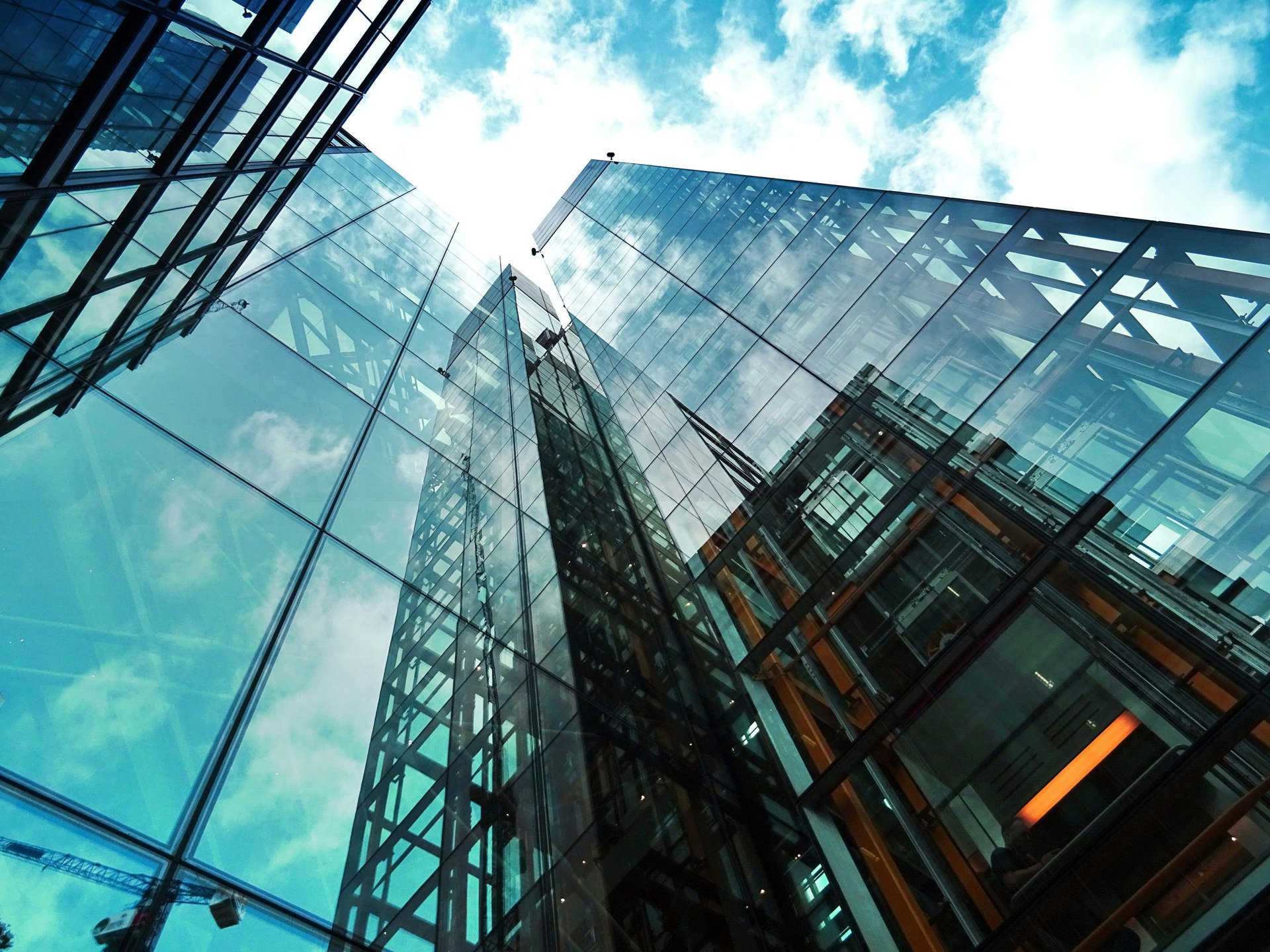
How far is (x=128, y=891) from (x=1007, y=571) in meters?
7.11

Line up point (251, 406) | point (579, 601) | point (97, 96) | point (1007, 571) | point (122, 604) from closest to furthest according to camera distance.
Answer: point (122, 604) → point (97, 96) → point (1007, 571) → point (251, 406) → point (579, 601)

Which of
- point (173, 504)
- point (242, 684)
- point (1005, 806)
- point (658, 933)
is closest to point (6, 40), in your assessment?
point (173, 504)

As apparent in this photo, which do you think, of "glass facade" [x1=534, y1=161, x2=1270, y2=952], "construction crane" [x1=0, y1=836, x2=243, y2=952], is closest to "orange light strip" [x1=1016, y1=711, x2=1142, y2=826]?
"glass facade" [x1=534, y1=161, x2=1270, y2=952]

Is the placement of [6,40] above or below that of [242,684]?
above

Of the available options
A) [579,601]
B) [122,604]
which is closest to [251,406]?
[122,604]

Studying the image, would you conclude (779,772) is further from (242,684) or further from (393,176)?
(393,176)

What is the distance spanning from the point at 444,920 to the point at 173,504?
3.57 meters

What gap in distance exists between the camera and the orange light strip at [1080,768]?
18.3 ft

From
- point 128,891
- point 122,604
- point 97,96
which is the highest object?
point 97,96

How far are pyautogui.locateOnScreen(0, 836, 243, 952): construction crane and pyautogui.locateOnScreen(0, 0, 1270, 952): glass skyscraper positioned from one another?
17 mm

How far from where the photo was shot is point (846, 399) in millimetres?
10250

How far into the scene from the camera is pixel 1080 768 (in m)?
5.77

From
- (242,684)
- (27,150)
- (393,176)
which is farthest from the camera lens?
(393,176)

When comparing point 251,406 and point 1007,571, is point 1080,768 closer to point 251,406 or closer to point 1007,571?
point 1007,571
